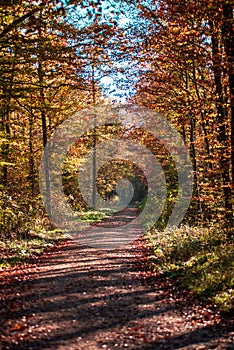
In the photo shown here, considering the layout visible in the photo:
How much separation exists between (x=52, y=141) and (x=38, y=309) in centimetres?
1710

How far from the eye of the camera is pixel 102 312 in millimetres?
7312

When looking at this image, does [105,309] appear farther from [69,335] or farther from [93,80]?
[93,80]

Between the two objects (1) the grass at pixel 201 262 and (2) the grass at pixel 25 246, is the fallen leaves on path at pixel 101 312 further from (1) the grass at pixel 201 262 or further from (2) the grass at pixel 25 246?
(2) the grass at pixel 25 246

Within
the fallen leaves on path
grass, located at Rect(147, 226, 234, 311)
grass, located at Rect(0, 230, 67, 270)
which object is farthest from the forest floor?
grass, located at Rect(0, 230, 67, 270)

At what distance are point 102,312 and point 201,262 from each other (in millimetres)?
4038

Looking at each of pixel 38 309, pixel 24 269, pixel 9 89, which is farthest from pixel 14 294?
pixel 9 89

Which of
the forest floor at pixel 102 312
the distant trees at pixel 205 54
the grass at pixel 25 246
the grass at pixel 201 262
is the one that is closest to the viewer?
the forest floor at pixel 102 312

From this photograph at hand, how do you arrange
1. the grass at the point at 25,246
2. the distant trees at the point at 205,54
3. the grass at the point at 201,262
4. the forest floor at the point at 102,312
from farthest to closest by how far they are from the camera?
the grass at the point at 25,246
the distant trees at the point at 205,54
the grass at the point at 201,262
the forest floor at the point at 102,312

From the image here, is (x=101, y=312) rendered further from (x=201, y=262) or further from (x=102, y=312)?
(x=201, y=262)

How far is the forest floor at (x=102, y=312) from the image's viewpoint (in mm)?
5875

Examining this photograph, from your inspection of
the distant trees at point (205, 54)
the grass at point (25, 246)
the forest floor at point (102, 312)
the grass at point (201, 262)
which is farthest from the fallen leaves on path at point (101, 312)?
the distant trees at point (205, 54)

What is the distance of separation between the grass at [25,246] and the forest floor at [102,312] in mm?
751

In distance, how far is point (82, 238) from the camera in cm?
1917

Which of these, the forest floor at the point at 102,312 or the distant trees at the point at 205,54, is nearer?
the forest floor at the point at 102,312
